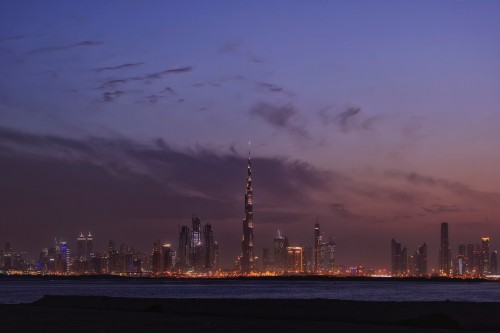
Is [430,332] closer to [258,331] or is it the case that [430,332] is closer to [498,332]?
[498,332]

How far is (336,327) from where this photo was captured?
120 feet

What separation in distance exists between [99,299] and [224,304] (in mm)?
12958

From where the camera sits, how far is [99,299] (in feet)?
222

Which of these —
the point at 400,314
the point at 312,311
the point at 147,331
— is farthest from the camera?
the point at 312,311

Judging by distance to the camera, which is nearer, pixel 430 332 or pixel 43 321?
pixel 430 332

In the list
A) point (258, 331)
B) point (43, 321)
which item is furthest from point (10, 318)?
point (258, 331)

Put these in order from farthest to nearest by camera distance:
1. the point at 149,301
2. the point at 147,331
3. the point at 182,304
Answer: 1. the point at 149,301
2. the point at 182,304
3. the point at 147,331

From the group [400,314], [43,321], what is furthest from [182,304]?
[43,321]

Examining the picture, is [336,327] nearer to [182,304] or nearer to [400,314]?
[400,314]

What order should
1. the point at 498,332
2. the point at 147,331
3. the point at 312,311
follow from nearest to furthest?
the point at 147,331
the point at 498,332
the point at 312,311

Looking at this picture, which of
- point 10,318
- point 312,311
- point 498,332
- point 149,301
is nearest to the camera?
point 498,332

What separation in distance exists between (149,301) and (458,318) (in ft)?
102

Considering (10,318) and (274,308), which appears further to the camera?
(274,308)

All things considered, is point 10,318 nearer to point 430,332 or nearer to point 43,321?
point 43,321
